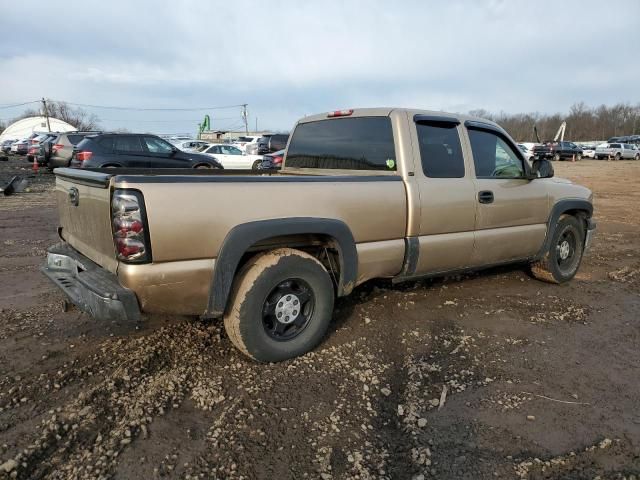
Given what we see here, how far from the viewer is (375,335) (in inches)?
157

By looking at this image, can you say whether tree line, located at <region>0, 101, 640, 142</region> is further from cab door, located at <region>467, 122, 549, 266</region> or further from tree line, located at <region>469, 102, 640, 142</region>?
cab door, located at <region>467, 122, 549, 266</region>

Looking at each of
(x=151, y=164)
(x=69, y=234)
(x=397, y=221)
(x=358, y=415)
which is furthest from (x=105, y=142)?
(x=358, y=415)

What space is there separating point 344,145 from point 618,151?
4824 centimetres

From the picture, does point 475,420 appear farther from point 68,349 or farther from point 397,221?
point 68,349

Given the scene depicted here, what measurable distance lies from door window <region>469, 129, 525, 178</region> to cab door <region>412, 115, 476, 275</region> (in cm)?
21

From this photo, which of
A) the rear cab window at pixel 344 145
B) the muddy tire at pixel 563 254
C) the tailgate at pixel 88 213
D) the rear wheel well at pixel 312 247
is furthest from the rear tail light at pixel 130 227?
the muddy tire at pixel 563 254

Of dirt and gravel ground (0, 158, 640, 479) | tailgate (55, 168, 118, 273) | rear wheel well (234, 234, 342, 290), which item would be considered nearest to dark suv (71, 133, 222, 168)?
dirt and gravel ground (0, 158, 640, 479)

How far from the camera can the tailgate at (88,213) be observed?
293 cm

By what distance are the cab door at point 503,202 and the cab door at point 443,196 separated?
16 centimetres

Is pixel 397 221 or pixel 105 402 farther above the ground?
pixel 397 221

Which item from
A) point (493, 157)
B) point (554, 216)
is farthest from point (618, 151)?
point (493, 157)

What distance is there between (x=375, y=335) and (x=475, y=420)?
1285 mm

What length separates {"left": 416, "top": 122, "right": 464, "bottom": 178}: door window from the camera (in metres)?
4.12

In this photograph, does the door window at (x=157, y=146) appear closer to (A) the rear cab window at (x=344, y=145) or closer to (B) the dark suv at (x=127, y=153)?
(B) the dark suv at (x=127, y=153)
